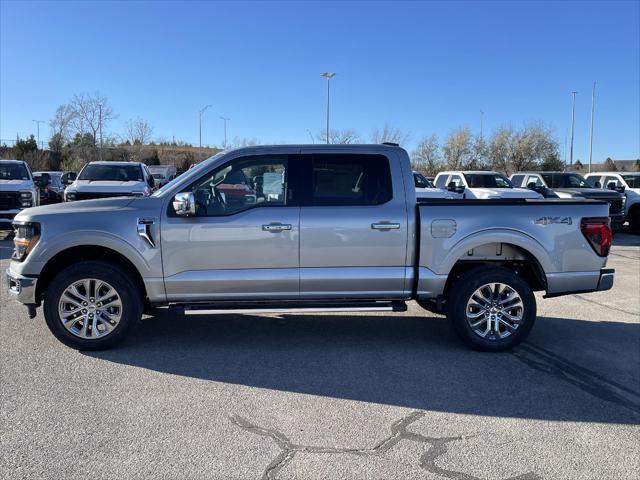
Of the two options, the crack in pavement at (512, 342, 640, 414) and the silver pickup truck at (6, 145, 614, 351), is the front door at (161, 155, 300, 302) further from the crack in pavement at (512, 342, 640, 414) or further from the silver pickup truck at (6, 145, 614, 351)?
the crack in pavement at (512, 342, 640, 414)

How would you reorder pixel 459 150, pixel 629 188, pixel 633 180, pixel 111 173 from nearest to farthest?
pixel 111 173
pixel 629 188
pixel 633 180
pixel 459 150

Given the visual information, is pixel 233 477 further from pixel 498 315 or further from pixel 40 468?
pixel 498 315

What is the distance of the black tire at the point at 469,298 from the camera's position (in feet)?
18.0

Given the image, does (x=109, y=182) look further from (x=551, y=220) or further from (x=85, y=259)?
(x=551, y=220)

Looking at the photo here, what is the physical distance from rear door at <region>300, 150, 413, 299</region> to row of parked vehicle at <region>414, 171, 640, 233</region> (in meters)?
9.87

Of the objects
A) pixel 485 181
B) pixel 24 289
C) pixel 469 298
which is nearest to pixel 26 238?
pixel 24 289

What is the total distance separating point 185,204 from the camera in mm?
5117

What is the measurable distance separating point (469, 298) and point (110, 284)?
3.52 meters

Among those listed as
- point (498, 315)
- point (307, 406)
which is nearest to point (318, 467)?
point (307, 406)

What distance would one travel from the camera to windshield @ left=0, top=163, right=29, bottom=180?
1471 cm

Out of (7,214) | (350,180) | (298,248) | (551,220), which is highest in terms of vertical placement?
(350,180)

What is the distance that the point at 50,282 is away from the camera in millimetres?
5305

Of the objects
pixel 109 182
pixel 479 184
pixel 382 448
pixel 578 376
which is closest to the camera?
pixel 382 448

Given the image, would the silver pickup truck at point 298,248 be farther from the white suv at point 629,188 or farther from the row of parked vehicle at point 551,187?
the white suv at point 629,188
